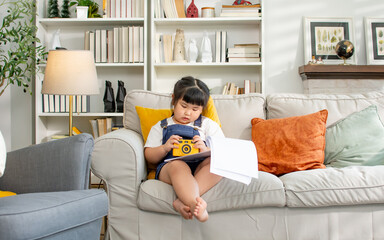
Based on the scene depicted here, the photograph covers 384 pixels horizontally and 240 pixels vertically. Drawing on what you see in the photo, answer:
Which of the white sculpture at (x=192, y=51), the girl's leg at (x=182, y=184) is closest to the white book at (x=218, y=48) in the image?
the white sculpture at (x=192, y=51)

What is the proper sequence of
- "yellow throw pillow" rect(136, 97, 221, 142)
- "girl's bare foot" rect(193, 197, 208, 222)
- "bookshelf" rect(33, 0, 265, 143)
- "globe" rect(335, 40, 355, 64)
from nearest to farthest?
"girl's bare foot" rect(193, 197, 208, 222), "yellow throw pillow" rect(136, 97, 221, 142), "globe" rect(335, 40, 355, 64), "bookshelf" rect(33, 0, 265, 143)

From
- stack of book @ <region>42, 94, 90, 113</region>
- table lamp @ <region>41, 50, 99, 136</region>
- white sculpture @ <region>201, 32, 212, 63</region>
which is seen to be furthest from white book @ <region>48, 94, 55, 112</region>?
white sculpture @ <region>201, 32, 212, 63</region>

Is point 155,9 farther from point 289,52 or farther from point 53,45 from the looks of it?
point 289,52

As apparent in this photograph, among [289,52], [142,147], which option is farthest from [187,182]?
[289,52]

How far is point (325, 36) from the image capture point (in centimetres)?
358

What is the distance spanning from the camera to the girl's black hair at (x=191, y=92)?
203cm

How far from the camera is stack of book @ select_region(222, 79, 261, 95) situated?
11.4ft

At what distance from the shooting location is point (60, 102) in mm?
3467

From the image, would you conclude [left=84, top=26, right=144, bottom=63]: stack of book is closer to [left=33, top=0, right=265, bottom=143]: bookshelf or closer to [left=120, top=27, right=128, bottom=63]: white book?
[left=120, top=27, right=128, bottom=63]: white book

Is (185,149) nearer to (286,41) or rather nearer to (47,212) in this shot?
(47,212)

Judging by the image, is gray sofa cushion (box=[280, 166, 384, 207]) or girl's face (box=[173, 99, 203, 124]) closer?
gray sofa cushion (box=[280, 166, 384, 207])

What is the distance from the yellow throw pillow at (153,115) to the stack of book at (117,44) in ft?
4.31

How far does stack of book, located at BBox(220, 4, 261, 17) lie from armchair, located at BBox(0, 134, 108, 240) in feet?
7.32

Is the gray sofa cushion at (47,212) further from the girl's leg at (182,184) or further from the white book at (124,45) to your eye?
the white book at (124,45)
